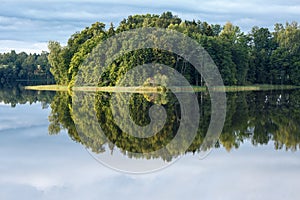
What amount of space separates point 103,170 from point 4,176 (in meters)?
2.61

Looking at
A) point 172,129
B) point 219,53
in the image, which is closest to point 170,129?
point 172,129

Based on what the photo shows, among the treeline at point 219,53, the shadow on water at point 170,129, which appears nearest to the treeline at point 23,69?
the treeline at point 219,53

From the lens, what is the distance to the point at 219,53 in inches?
2231

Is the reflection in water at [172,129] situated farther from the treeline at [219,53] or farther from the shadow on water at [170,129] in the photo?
the treeline at [219,53]

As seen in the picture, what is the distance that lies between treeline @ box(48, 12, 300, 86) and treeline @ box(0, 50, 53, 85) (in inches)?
1622

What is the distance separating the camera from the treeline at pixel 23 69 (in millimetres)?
110250

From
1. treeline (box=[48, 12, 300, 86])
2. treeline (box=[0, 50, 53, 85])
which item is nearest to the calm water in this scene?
treeline (box=[48, 12, 300, 86])

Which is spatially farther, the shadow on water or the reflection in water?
the reflection in water

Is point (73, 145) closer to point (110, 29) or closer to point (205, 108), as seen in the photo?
point (205, 108)

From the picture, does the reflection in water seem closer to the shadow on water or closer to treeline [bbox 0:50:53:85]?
the shadow on water

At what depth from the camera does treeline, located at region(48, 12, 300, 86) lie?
5362 centimetres

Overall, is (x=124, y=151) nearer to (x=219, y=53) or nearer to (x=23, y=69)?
(x=219, y=53)

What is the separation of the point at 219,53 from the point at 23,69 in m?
67.2

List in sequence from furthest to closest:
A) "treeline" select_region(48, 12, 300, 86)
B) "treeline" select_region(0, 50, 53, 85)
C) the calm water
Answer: "treeline" select_region(0, 50, 53, 85) < "treeline" select_region(48, 12, 300, 86) < the calm water
